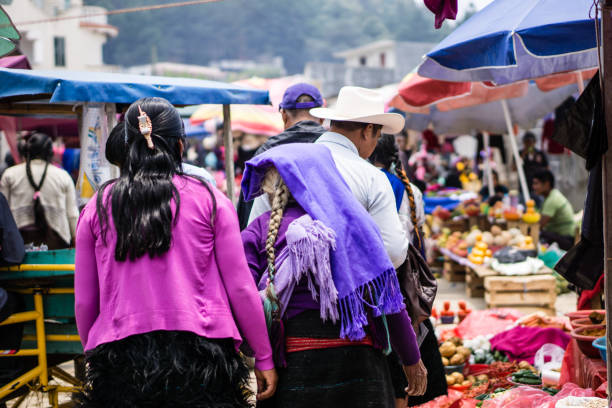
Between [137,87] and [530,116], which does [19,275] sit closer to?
[137,87]

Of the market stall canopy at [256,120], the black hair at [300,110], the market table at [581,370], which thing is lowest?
the market table at [581,370]

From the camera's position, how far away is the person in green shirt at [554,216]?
33.0 ft

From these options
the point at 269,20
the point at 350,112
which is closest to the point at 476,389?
the point at 350,112

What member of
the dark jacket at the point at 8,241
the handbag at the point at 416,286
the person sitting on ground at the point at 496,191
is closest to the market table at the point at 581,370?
the handbag at the point at 416,286

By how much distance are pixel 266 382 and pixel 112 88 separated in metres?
2.71

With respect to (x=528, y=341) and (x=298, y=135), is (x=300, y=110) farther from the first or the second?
(x=528, y=341)

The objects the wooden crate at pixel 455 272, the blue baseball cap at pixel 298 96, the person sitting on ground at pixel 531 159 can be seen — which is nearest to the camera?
the blue baseball cap at pixel 298 96

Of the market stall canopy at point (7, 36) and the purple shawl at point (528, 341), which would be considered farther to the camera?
the purple shawl at point (528, 341)

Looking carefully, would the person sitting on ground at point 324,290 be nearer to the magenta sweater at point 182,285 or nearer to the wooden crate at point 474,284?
the magenta sweater at point 182,285

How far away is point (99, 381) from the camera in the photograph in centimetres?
239

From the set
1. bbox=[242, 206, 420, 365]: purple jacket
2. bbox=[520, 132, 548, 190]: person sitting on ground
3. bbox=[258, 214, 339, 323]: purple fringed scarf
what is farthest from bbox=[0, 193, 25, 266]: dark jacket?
bbox=[520, 132, 548, 190]: person sitting on ground

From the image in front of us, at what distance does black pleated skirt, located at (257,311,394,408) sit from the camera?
8.43 feet

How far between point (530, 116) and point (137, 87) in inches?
349

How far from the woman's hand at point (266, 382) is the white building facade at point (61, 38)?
152ft
